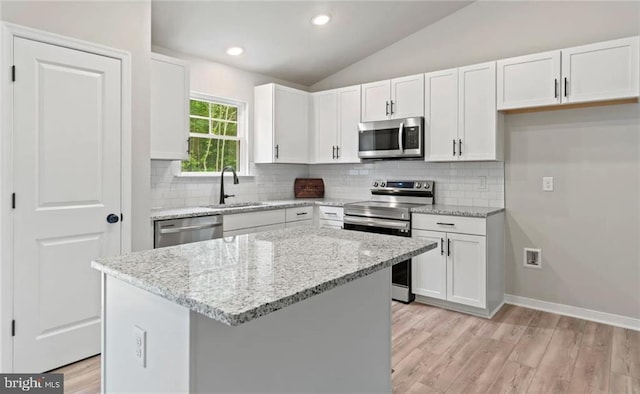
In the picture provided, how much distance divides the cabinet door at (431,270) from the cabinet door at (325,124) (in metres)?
1.50

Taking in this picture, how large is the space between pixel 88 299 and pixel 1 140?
108 centimetres

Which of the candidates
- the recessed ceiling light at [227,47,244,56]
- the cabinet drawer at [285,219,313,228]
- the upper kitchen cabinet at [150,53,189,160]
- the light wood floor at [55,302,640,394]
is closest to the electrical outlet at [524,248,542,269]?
the light wood floor at [55,302,640,394]

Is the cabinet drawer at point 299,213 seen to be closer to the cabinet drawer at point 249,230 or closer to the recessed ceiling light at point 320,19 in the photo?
the cabinet drawer at point 249,230

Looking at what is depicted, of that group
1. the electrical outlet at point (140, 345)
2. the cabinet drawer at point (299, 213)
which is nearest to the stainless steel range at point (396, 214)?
the cabinet drawer at point (299, 213)

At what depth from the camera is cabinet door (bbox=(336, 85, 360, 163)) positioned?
14.1 ft

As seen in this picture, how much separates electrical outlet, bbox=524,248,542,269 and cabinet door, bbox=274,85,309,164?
252 centimetres

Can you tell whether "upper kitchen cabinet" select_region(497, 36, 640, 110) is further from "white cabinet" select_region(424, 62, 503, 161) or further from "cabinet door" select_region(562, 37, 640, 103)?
"white cabinet" select_region(424, 62, 503, 161)

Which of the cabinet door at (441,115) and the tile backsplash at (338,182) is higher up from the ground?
the cabinet door at (441,115)

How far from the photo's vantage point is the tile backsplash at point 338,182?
3.65m

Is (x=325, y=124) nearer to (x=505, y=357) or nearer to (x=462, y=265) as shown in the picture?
(x=462, y=265)

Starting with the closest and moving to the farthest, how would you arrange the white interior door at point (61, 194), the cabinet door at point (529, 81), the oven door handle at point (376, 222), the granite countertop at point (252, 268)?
the granite countertop at point (252, 268) → the white interior door at point (61, 194) → the cabinet door at point (529, 81) → the oven door handle at point (376, 222)

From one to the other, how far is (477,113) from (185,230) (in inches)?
106

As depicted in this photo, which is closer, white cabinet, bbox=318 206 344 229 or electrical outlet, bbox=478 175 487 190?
electrical outlet, bbox=478 175 487 190

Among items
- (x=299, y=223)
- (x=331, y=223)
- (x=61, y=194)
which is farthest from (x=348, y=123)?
(x=61, y=194)
